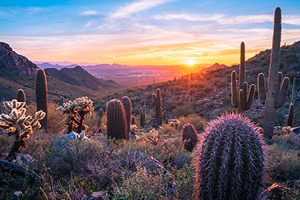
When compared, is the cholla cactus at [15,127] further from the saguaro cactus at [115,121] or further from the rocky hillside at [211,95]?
the rocky hillside at [211,95]

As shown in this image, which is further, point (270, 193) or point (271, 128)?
point (271, 128)

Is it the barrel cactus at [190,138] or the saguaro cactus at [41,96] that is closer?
the barrel cactus at [190,138]

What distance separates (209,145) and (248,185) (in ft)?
2.32

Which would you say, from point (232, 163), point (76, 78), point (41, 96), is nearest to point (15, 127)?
point (232, 163)

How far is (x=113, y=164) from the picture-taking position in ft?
13.9

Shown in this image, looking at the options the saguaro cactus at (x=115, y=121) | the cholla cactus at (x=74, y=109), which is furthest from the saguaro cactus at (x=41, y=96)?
the saguaro cactus at (x=115, y=121)

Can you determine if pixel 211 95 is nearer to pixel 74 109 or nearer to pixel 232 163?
pixel 74 109

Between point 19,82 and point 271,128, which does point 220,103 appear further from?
point 19,82

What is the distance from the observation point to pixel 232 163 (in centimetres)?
257

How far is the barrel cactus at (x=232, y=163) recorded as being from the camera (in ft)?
8.32

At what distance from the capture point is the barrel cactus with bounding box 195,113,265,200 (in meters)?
2.54

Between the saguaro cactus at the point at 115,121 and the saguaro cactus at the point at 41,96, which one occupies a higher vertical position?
the saguaro cactus at the point at 41,96

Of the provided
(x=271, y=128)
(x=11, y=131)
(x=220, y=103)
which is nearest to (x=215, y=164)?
(x=11, y=131)

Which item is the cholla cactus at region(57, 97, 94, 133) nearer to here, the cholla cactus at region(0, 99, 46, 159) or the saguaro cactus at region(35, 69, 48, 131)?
the cholla cactus at region(0, 99, 46, 159)
